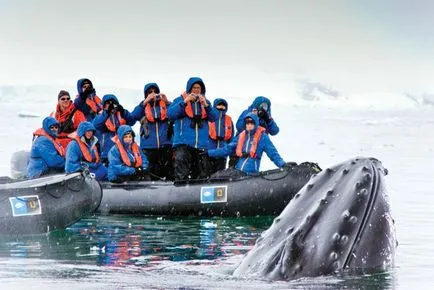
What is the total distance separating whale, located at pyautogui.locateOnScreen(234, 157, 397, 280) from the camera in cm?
704

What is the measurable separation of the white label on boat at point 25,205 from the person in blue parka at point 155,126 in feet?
13.3

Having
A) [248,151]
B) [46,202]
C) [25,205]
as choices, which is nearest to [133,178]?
[248,151]

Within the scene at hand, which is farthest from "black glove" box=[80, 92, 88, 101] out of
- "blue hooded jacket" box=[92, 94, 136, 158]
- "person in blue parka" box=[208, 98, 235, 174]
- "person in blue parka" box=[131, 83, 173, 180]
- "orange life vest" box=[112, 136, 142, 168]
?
"person in blue parka" box=[208, 98, 235, 174]

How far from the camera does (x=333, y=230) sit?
7004 millimetres

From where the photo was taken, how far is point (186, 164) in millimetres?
18391

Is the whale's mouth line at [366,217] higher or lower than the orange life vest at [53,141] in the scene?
lower

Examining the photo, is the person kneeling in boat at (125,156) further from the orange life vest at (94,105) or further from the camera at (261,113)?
the camera at (261,113)

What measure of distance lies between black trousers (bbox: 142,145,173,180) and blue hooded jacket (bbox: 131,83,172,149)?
13 cm

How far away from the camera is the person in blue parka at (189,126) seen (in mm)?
18219

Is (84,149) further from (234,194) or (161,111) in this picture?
(234,194)

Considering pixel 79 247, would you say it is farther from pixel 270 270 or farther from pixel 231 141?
pixel 270 270

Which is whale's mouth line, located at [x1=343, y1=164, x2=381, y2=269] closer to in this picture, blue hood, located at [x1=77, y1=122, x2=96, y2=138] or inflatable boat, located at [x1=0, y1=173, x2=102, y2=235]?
inflatable boat, located at [x1=0, y1=173, x2=102, y2=235]

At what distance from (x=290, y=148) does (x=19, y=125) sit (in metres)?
24.7

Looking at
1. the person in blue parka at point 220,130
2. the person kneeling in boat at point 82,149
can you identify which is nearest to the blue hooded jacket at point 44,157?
the person kneeling in boat at point 82,149
